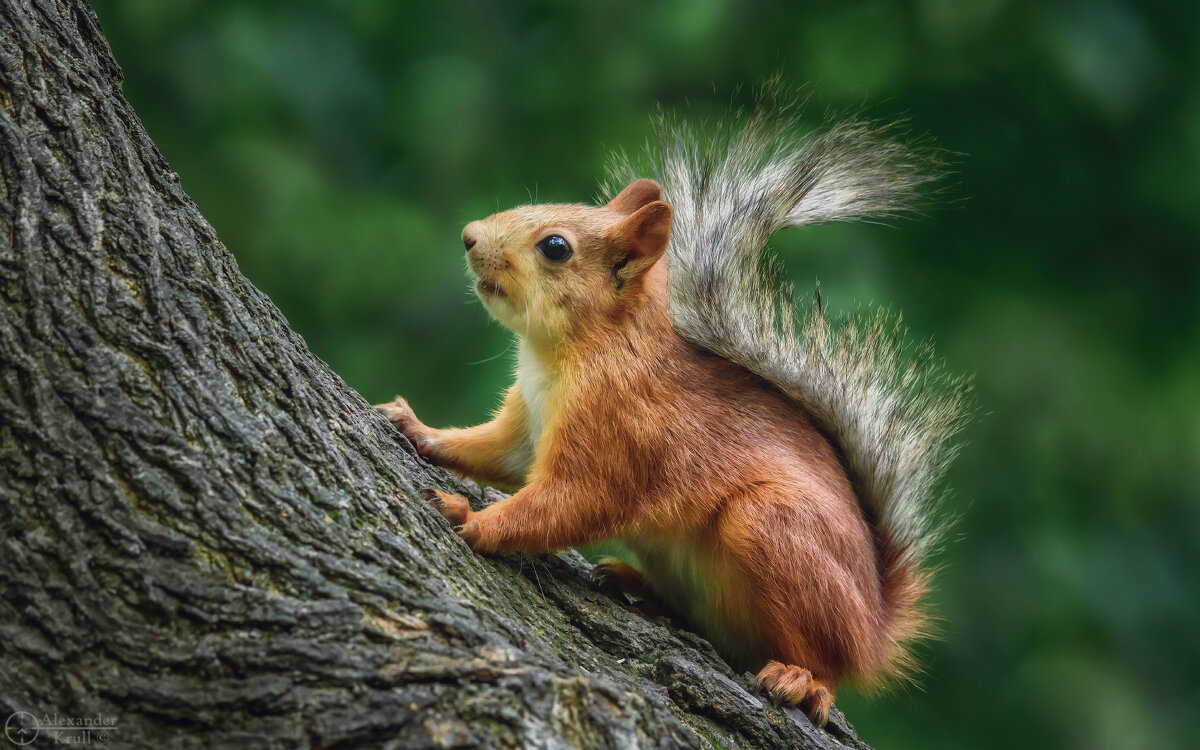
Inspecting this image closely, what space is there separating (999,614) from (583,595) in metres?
1.81

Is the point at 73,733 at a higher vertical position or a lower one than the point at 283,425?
lower

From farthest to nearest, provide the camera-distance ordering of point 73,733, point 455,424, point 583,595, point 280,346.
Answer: point 455,424, point 583,595, point 280,346, point 73,733

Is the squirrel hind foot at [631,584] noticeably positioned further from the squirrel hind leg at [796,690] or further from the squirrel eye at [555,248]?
the squirrel eye at [555,248]

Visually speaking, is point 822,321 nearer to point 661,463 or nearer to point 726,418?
point 726,418

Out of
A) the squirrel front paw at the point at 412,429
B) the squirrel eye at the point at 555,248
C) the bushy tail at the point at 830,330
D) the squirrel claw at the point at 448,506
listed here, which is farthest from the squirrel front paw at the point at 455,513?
the bushy tail at the point at 830,330

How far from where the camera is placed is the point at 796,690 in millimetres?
1725

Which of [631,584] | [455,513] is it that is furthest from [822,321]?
[455,513]

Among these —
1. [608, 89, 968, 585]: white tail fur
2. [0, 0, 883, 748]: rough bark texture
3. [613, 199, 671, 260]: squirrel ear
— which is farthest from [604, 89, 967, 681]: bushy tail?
[0, 0, 883, 748]: rough bark texture

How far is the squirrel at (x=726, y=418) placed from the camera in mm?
1876

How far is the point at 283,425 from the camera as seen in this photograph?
4.50ft

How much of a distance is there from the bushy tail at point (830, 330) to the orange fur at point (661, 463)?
0.22 feet

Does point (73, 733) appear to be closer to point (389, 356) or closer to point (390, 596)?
point (390, 596)

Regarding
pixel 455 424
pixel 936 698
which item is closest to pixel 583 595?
pixel 455 424

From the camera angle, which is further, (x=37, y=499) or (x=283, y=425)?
(x=283, y=425)
